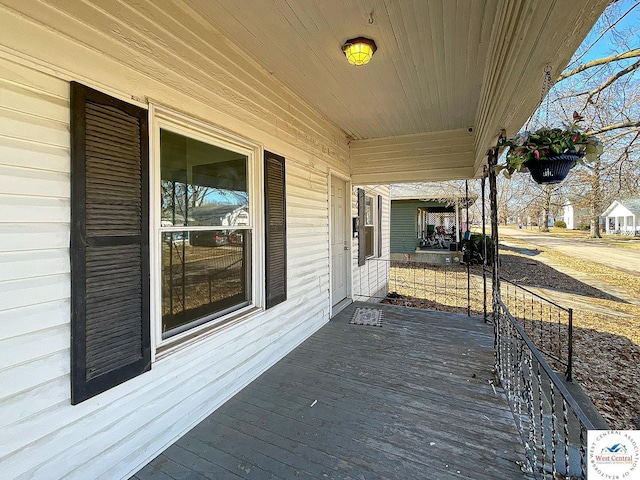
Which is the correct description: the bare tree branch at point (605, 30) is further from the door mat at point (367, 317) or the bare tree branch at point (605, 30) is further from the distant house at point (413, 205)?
the distant house at point (413, 205)

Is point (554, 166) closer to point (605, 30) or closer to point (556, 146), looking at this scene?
point (556, 146)

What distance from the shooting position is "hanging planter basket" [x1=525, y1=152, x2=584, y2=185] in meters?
2.01

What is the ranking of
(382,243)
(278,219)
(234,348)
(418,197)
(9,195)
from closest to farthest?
(9,195) → (234,348) → (278,219) → (382,243) → (418,197)

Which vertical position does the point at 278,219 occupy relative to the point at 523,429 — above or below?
above

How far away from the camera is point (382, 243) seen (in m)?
7.77

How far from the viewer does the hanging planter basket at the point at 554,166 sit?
6.60ft

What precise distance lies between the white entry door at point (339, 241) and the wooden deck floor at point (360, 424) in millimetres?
1701

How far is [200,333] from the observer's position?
7.59 ft

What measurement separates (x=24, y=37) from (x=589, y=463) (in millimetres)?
3087

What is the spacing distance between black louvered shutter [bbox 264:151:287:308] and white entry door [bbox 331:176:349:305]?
1662 mm

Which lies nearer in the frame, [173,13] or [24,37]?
[24,37]

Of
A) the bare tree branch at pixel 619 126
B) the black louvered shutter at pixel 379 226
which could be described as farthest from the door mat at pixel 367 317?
the bare tree branch at pixel 619 126

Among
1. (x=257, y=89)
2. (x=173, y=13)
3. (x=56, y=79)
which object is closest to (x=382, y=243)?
(x=257, y=89)

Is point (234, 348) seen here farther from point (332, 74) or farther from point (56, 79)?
point (332, 74)
